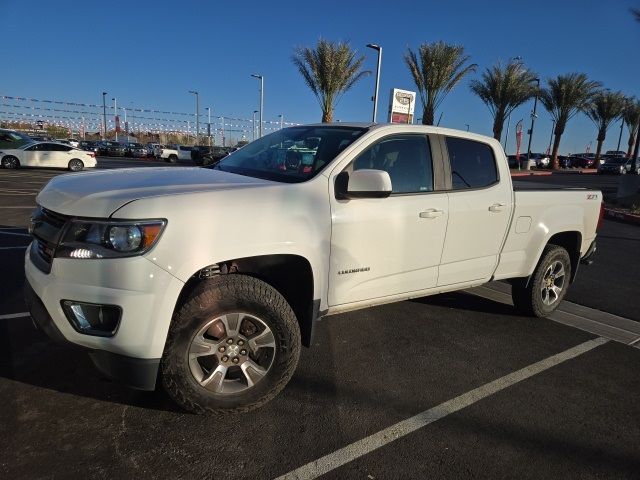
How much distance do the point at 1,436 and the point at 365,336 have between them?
276 cm

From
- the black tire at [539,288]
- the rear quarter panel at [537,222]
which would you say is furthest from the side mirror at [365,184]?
the black tire at [539,288]

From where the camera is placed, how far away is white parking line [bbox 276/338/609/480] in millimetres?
2588

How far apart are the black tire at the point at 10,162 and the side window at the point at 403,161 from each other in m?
24.7

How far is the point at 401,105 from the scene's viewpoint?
25.8 m

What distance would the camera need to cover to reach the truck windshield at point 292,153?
3502 millimetres

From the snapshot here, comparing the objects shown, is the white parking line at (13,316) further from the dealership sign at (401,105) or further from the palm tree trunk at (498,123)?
the palm tree trunk at (498,123)

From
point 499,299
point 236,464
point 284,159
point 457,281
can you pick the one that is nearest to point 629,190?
point 499,299

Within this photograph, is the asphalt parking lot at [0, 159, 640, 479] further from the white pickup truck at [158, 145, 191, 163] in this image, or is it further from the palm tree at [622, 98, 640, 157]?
the palm tree at [622, 98, 640, 157]

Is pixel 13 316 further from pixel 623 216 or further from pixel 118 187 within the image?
pixel 623 216

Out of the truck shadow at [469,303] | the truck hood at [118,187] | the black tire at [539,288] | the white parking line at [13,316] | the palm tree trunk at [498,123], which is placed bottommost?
the truck shadow at [469,303]

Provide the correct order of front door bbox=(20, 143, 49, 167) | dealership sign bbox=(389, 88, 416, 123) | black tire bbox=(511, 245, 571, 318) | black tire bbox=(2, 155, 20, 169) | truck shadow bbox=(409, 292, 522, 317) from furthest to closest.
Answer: dealership sign bbox=(389, 88, 416, 123)
front door bbox=(20, 143, 49, 167)
black tire bbox=(2, 155, 20, 169)
truck shadow bbox=(409, 292, 522, 317)
black tire bbox=(511, 245, 571, 318)

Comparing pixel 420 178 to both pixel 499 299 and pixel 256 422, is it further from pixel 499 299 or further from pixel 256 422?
pixel 499 299

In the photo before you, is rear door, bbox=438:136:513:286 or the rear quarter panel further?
the rear quarter panel

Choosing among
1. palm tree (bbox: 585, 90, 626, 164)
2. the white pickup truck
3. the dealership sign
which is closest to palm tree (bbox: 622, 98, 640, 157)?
palm tree (bbox: 585, 90, 626, 164)
